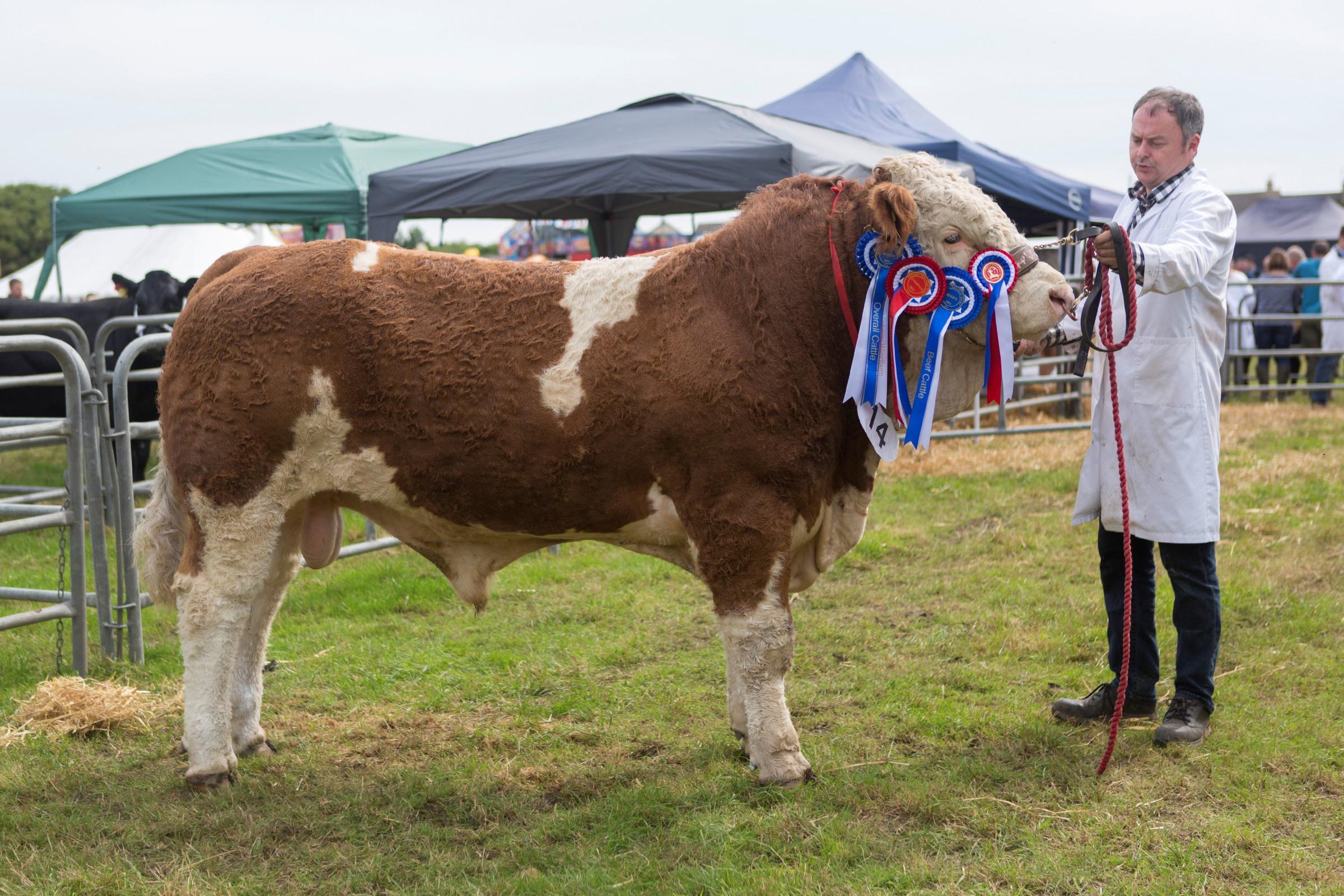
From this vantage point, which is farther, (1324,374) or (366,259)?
(1324,374)

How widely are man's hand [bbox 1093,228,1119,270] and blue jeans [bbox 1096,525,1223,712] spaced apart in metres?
1.00

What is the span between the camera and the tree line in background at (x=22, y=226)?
4241 cm

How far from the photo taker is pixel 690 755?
148 inches

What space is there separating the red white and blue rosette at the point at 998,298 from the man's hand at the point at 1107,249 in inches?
10.3

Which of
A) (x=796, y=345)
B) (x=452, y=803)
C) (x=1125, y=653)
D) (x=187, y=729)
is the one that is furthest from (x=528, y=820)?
(x=1125, y=653)

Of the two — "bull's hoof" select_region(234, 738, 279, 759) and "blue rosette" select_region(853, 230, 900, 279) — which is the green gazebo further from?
"blue rosette" select_region(853, 230, 900, 279)

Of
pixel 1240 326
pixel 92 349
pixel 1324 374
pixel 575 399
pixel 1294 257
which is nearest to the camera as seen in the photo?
pixel 575 399

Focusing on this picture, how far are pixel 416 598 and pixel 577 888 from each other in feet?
9.83

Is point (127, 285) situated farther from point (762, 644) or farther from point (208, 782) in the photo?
point (762, 644)

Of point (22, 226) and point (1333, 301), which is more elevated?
point (22, 226)

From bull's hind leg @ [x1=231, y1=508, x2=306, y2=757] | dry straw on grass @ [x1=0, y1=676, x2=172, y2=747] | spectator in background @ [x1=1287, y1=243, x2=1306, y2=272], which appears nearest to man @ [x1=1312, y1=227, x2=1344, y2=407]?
spectator in background @ [x1=1287, y1=243, x2=1306, y2=272]

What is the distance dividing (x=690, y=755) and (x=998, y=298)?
1769 mm

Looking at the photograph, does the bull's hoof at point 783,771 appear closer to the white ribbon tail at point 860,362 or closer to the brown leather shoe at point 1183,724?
the white ribbon tail at point 860,362

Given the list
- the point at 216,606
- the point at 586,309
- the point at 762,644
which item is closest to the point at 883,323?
the point at 586,309
